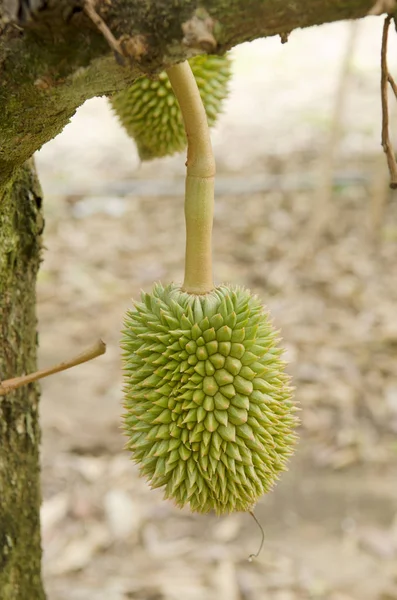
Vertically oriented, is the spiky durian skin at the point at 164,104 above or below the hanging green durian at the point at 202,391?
above

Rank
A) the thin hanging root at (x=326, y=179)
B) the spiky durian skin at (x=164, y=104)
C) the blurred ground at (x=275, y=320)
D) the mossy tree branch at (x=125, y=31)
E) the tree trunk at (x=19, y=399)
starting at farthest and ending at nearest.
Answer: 1. the thin hanging root at (x=326, y=179)
2. the blurred ground at (x=275, y=320)
3. the spiky durian skin at (x=164, y=104)
4. the tree trunk at (x=19, y=399)
5. the mossy tree branch at (x=125, y=31)

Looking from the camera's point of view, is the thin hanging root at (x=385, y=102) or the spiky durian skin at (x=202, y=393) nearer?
the thin hanging root at (x=385, y=102)

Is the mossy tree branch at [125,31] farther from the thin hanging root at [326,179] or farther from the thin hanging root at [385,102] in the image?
the thin hanging root at [326,179]

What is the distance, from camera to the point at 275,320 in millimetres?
3225

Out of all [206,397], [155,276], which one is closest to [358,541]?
[206,397]

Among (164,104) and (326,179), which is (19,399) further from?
(326,179)

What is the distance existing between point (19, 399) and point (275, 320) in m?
2.24

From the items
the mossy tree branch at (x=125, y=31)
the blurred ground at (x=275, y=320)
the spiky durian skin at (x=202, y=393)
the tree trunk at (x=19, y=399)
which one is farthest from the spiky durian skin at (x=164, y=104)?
the mossy tree branch at (x=125, y=31)

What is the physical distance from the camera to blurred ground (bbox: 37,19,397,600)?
2.15m

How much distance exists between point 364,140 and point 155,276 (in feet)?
6.61

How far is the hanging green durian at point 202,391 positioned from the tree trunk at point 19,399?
0.21 metres

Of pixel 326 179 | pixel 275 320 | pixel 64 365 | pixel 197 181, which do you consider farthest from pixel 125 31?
pixel 326 179

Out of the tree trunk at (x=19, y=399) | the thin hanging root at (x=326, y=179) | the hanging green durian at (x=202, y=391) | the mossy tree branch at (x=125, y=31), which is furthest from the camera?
the thin hanging root at (x=326, y=179)

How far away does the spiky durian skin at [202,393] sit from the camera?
0.89m
